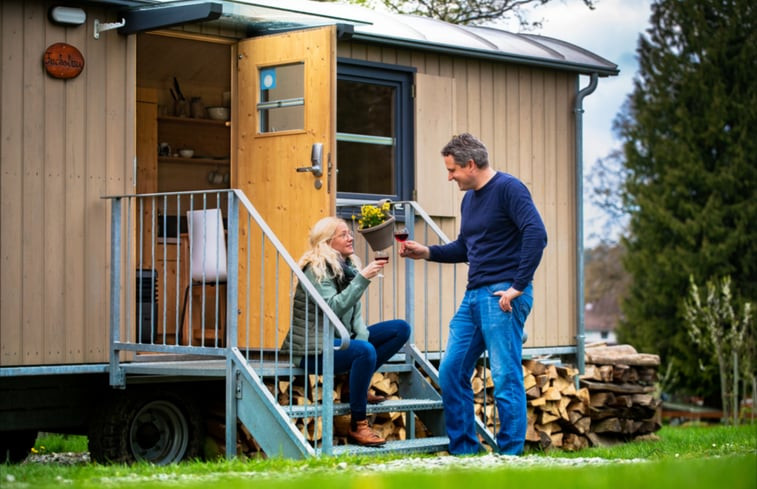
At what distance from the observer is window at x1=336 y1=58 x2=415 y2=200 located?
8.94 metres

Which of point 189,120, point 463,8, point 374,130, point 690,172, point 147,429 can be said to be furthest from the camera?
point 690,172

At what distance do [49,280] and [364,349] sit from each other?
1966 mm

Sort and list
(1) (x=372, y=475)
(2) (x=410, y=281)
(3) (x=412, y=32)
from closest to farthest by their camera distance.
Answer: (1) (x=372, y=475) → (2) (x=410, y=281) → (3) (x=412, y=32)

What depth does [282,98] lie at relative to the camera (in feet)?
26.8

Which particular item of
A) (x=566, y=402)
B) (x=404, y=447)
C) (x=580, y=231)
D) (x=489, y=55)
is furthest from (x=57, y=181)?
(x=580, y=231)

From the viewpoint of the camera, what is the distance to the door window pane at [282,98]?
8031 mm

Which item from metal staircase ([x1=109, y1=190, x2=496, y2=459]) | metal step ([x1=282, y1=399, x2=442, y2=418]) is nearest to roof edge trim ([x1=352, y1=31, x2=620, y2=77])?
metal staircase ([x1=109, y1=190, x2=496, y2=459])

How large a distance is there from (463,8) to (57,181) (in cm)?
1104

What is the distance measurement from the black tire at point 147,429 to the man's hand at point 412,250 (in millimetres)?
A: 1842

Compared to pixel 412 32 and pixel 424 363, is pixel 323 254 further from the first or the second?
pixel 412 32

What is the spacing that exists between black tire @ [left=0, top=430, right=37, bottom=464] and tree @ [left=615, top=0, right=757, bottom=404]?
17.5 metres

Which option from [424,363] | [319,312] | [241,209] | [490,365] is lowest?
[424,363]

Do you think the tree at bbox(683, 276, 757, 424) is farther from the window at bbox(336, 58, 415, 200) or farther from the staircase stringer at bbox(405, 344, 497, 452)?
the staircase stringer at bbox(405, 344, 497, 452)

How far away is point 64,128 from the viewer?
24.9ft
